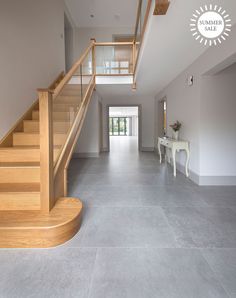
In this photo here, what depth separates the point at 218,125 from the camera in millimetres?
3666

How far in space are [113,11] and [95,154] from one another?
543cm

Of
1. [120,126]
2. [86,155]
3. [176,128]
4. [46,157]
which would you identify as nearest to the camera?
[46,157]

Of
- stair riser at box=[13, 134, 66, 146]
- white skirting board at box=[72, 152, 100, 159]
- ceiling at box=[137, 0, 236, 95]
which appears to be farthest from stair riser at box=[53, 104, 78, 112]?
white skirting board at box=[72, 152, 100, 159]

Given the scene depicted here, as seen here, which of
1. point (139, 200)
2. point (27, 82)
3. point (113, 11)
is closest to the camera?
point (139, 200)

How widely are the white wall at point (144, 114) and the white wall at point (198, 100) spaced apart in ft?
12.0

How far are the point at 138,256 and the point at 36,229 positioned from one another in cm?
98

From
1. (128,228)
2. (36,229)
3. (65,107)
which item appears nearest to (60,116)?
(65,107)

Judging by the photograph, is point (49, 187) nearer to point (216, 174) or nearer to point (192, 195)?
point (192, 195)

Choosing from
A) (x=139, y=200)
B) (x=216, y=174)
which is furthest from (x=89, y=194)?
(x=216, y=174)

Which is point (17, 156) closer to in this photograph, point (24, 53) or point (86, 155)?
point (24, 53)

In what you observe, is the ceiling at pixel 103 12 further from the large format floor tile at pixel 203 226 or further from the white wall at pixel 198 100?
the large format floor tile at pixel 203 226

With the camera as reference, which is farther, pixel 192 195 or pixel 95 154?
pixel 95 154

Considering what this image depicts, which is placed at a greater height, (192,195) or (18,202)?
(18,202)

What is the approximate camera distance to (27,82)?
4004mm
